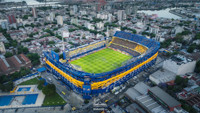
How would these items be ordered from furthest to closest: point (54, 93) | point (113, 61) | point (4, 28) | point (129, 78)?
point (4, 28) < point (113, 61) < point (129, 78) < point (54, 93)

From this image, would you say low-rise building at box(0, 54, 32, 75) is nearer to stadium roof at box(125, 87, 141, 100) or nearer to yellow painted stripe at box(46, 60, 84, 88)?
yellow painted stripe at box(46, 60, 84, 88)

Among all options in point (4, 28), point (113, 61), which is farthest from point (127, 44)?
point (4, 28)

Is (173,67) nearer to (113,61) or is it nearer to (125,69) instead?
(125,69)

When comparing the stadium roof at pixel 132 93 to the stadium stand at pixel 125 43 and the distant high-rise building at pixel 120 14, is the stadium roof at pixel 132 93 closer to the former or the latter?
the stadium stand at pixel 125 43

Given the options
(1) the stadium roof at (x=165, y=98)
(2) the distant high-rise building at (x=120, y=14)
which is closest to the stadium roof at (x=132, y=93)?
(1) the stadium roof at (x=165, y=98)

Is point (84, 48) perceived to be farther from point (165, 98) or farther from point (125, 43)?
point (165, 98)

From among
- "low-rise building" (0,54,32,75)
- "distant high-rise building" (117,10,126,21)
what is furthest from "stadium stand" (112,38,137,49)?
"distant high-rise building" (117,10,126,21)

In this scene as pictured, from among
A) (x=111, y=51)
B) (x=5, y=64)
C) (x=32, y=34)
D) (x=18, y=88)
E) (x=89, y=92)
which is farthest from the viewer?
(x=32, y=34)

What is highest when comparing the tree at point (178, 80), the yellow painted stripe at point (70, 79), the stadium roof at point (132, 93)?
the yellow painted stripe at point (70, 79)
